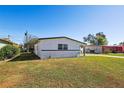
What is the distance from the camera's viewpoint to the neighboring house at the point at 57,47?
60.0ft

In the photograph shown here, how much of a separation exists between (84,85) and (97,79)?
4.09ft

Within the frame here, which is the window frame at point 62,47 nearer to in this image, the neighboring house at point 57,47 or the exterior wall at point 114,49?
the neighboring house at point 57,47

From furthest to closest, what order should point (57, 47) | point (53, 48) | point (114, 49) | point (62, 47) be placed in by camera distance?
point (114, 49), point (62, 47), point (57, 47), point (53, 48)

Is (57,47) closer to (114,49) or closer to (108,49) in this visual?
(108,49)

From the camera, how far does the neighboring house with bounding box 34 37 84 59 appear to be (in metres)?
18.3

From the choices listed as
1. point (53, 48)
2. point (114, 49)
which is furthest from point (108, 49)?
point (53, 48)

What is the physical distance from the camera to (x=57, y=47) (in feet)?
61.3

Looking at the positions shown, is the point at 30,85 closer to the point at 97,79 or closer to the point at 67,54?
the point at 97,79

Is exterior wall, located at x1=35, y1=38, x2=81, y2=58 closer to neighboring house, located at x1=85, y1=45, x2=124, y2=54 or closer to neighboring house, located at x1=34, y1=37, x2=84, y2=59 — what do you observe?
neighboring house, located at x1=34, y1=37, x2=84, y2=59

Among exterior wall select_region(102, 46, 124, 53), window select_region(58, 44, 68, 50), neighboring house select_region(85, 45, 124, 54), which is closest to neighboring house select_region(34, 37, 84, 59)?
window select_region(58, 44, 68, 50)

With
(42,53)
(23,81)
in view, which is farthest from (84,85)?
(42,53)

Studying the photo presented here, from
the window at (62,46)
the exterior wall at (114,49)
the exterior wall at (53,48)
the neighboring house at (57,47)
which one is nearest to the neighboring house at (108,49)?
the exterior wall at (114,49)

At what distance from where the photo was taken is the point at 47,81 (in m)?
6.96

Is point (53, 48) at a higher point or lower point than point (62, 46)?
lower
